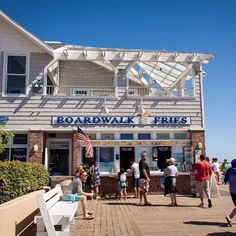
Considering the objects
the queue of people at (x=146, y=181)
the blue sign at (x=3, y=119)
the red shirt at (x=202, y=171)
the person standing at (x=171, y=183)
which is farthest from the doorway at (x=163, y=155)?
the blue sign at (x=3, y=119)

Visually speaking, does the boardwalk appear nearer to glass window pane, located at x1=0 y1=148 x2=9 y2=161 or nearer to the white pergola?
glass window pane, located at x1=0 y1=148 x2=9 y2=161

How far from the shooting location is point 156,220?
8.76m

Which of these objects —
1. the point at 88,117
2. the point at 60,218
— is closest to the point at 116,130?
the point at 88,117

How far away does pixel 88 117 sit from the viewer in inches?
577

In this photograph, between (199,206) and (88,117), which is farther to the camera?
(88,117)

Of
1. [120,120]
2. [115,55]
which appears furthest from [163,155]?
[115,55]

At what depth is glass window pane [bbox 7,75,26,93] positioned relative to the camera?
14.8 metres

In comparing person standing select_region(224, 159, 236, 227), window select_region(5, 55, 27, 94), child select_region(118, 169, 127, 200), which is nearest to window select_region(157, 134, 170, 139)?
child select_region(118, 169, 127, 200)

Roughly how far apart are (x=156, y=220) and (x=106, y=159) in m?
6.33

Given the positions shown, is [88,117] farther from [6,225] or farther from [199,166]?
[6,225]

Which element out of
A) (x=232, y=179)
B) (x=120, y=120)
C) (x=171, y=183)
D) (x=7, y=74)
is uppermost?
(x=7, y=74)

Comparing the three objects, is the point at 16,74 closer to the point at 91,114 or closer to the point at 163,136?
the point at 91,114

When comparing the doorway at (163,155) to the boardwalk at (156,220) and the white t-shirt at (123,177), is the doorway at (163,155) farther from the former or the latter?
the boardwalk at (156,220)

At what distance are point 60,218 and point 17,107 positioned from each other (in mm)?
9072
